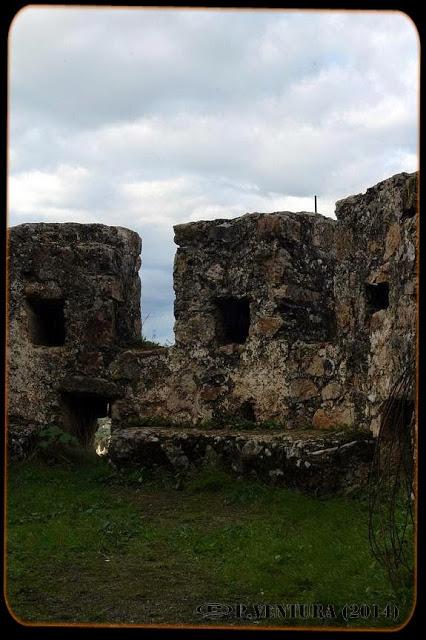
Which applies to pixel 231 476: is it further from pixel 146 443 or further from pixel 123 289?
pixel 123 289

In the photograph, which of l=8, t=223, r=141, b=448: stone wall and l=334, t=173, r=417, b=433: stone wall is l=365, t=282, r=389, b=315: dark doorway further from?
l=8, t=223, r=141, b=448: stone wall

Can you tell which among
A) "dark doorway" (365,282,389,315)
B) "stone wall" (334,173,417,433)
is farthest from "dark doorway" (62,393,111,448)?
"dark doorway" (365,282,389,315)

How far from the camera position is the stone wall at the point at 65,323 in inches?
419

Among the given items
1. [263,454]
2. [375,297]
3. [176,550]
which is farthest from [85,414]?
[176,550]

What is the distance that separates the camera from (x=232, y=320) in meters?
10.7

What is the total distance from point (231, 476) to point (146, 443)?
1.19m

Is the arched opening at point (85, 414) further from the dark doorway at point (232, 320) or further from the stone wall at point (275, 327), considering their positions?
the dark doorway at point (232, 320)

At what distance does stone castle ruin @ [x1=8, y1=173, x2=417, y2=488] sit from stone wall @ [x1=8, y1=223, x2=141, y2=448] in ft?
0.06

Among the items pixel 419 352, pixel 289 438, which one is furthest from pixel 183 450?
pixel 419 352

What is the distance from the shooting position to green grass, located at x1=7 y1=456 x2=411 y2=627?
5.45 metres

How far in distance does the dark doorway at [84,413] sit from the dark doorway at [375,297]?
3.94m

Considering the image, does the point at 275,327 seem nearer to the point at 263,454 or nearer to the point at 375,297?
the point at 375,297

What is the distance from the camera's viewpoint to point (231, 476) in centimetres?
904

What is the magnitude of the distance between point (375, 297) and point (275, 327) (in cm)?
150
